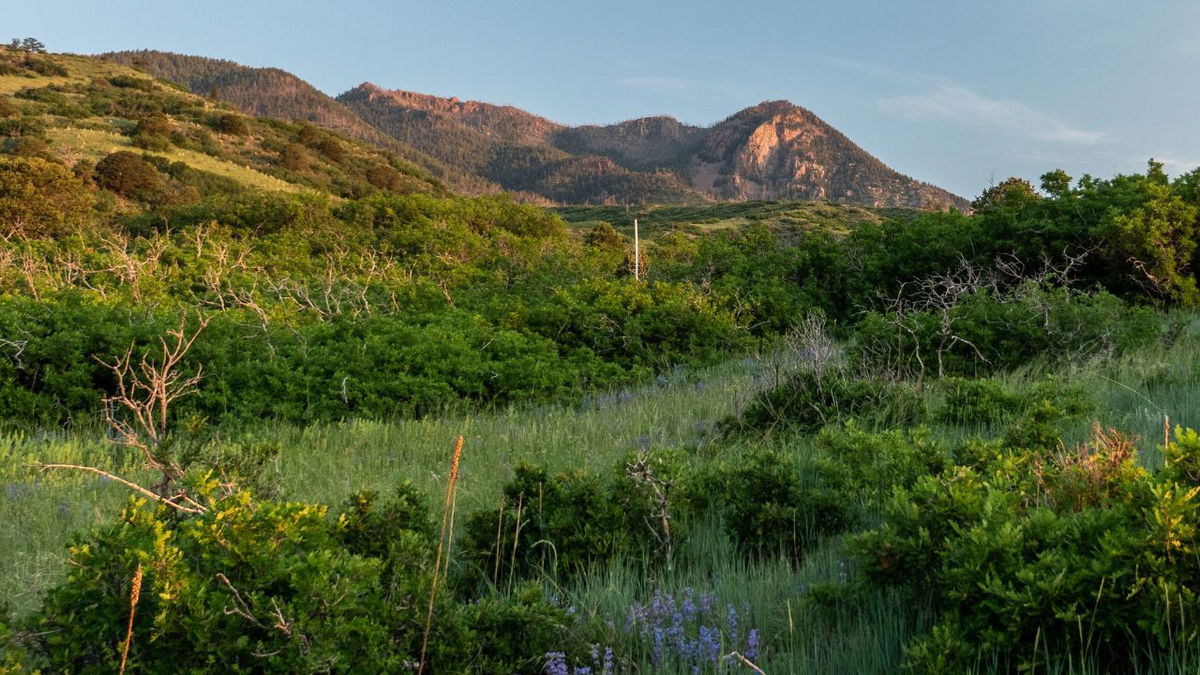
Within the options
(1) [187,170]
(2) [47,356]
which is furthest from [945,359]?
(1) [187,170]

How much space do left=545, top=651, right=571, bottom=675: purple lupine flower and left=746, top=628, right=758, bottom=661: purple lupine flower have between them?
0.54 m

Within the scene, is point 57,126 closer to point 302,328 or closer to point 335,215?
point 335,215

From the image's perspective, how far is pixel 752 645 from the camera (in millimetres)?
2285

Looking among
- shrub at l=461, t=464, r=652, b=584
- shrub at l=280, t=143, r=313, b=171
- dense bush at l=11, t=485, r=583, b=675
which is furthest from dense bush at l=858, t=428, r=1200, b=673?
shrub at l=280, t=143, r=313, b=171

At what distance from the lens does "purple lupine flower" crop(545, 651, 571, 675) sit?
7.29 feet

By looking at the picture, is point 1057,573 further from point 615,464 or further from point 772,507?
point 615,464

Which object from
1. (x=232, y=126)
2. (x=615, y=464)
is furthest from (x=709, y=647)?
(x=232, y=126)

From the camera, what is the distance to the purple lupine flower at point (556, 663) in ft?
7.29

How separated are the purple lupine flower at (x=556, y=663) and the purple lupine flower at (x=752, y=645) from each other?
0.54m

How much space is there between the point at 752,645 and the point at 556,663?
22.9 inches

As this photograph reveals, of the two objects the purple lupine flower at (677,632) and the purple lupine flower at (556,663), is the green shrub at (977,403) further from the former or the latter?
the purple lupine flower at (556,663)

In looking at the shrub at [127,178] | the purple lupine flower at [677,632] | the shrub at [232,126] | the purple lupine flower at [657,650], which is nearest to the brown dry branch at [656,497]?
the purple lupine flower at [677,632]

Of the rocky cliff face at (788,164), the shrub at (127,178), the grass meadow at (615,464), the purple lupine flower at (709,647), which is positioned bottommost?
the grass meadow at (615,464)

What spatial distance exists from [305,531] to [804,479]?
9.36 feet
